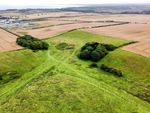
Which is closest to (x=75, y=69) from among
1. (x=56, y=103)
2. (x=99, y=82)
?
(x=99, y=82)

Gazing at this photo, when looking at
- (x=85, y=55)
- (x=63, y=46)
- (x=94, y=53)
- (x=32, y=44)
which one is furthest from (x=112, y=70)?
(x=32, y=44)

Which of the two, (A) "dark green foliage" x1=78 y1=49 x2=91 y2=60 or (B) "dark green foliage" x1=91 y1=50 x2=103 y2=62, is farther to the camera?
(A) "dark green foliage" x1=78 y1=49 x2=91 y2=60

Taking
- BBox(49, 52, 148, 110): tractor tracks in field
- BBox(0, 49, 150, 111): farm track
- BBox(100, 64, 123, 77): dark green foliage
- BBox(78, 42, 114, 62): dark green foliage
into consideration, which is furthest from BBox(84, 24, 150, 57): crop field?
BBox(49, 52, 148, 110): tractor tracks in field

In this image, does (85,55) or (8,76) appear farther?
(85,55)

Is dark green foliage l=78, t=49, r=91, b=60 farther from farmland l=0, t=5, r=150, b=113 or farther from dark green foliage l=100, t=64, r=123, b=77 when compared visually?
dark green foliage l=100, t=64, r=123, b=77

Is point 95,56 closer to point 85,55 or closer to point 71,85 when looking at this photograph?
point 85,55

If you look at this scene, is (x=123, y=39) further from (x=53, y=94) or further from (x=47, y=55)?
(x=53, y=94)

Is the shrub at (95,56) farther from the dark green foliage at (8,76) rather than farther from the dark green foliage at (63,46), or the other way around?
the dark green foliage at (8,76)
